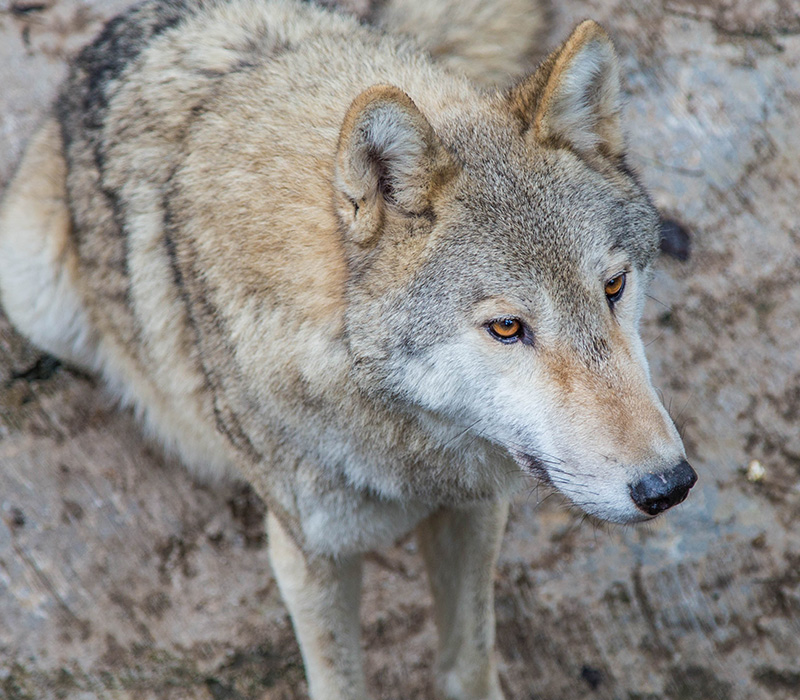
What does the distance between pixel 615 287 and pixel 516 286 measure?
1.27 feet

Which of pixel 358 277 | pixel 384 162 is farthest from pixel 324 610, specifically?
pixel 384 162

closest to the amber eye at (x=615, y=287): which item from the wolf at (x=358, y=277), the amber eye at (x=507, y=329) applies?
the wolf at (x=358, y=277)

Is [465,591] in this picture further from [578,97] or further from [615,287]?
[578,97]

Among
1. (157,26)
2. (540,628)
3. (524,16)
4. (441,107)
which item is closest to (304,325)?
(441,107)

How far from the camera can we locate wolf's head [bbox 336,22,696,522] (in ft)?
8.21

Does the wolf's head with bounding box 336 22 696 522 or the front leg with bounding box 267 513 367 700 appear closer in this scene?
the wolf's head with bounding box 336 22 696 522

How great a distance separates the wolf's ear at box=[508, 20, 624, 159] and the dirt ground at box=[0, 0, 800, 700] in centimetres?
198

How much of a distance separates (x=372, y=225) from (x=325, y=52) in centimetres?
111

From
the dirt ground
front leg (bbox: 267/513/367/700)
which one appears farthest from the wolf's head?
the dirt ground

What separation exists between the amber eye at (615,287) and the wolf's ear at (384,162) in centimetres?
63

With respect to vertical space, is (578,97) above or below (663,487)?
above

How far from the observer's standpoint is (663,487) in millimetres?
2396

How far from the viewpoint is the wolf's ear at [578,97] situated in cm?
270

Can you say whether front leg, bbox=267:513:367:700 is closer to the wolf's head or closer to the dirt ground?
the dirt ground
